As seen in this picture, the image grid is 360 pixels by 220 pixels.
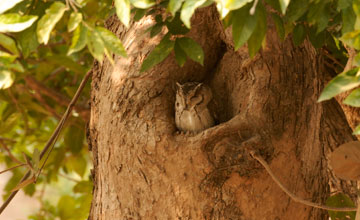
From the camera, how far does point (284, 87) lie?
2713 mm

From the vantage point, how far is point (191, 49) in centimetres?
216

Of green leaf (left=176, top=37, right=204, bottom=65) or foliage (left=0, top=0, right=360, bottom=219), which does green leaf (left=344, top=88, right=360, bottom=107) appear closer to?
foliage (left=0, top=0, right=360, bottom=219)

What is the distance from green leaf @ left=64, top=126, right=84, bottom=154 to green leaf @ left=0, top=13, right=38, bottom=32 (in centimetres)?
287

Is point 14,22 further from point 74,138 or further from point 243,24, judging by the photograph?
point 74,138

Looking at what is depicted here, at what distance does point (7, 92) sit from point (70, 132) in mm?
640

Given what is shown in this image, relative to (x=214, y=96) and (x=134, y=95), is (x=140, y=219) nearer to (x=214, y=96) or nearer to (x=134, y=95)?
(x=134, y=95)

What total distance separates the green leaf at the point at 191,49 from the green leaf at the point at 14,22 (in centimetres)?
65

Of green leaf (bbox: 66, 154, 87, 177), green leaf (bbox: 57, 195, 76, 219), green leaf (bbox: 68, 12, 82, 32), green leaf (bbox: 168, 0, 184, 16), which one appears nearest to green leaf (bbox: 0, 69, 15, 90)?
green leaf (bbox: 68, 12, 82, 32)

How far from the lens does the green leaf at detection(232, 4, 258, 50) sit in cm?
171

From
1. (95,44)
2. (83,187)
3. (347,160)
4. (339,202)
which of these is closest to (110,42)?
(95,44)

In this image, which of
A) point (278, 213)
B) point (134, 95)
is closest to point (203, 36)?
point (134, 95)

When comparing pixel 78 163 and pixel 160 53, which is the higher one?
pixel 160 53

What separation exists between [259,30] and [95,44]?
0.56m

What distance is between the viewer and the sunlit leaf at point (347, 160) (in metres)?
2.38
